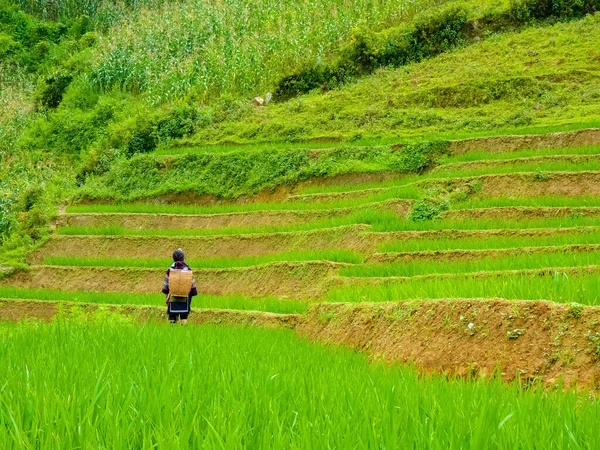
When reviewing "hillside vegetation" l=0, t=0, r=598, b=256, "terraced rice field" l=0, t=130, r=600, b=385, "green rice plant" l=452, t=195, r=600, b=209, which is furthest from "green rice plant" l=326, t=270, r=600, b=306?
"hillside vegetation" l=0, t=0, r=598, b=256

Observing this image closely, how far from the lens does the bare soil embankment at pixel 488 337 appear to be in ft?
13.5

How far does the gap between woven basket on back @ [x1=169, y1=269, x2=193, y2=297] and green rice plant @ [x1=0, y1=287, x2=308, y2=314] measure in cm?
158

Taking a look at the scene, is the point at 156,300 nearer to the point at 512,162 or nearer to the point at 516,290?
the point at 512,162

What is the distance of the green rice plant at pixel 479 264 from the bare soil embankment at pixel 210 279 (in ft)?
3.50

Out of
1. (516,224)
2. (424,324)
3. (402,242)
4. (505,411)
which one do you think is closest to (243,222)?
(402,242)

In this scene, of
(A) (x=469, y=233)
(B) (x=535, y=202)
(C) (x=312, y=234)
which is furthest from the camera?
(C) (x=312, y=234)

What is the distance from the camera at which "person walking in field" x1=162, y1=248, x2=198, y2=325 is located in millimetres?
9078

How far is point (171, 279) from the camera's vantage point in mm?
9109

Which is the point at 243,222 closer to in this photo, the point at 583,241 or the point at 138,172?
→ the point at 138,172

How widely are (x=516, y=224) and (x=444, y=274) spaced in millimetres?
3412

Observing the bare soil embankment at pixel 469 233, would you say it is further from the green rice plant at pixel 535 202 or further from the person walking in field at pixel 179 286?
the person walking in field at pixel 179 286

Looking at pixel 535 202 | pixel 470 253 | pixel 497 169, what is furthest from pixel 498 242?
pixel 497 169

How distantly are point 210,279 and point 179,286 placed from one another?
4751 mm

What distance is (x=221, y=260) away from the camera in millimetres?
14148
